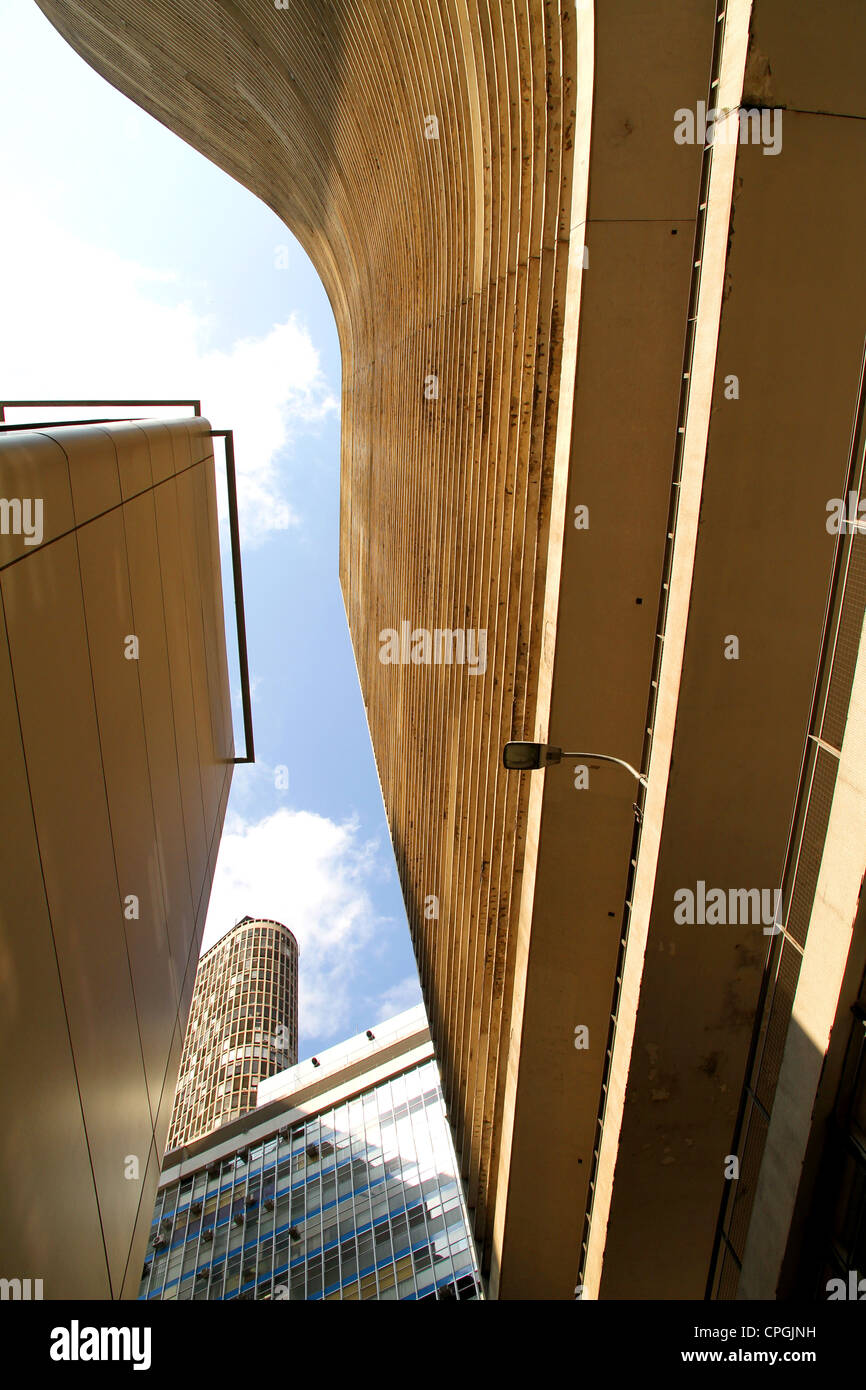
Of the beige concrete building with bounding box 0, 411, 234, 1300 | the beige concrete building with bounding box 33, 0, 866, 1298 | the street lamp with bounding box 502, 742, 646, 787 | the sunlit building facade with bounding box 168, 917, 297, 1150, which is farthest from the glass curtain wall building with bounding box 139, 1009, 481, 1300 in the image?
the street lamp with bounding box 502, 742, 646, 787

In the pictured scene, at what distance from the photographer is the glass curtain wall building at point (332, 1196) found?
101 ft

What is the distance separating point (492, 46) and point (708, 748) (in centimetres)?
650

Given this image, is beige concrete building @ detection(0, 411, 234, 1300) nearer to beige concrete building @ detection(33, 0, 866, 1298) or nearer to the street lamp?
the street lamp

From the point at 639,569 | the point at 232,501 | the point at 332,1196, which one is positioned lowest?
the point at 332,1196

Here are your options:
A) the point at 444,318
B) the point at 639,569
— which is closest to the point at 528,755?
the point at 639,569

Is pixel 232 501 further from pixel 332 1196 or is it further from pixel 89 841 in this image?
pixel 332 1196

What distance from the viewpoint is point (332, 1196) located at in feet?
118

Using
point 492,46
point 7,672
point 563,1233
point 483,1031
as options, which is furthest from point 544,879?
point 492,46

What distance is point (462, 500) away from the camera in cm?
972

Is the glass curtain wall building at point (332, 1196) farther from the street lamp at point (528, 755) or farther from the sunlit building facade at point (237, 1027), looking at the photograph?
the street lamp at point (528, 755)

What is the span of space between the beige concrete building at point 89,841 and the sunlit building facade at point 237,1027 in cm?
4554

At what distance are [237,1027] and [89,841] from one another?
6059 cm

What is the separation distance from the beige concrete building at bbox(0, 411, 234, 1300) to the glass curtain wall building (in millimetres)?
27259
